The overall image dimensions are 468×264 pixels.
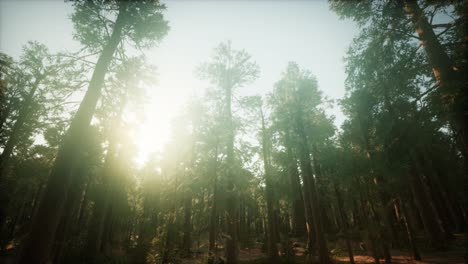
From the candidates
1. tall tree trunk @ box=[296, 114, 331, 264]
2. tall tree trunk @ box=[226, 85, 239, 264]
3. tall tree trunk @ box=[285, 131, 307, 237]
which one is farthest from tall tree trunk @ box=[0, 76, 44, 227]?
tall tree trunk @ box=[285, 131, 307, 237]

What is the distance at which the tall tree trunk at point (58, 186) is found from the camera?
18.8ft

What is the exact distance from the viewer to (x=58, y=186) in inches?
249

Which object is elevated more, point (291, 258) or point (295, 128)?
point (295, 128)

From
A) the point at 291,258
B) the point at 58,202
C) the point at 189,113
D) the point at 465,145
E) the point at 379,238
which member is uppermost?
the point at 189,113

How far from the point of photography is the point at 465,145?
6.40m

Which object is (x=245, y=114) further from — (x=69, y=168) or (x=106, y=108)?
(x=69, y=168)

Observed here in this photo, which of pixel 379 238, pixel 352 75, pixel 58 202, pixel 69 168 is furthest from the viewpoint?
pixel 379 238

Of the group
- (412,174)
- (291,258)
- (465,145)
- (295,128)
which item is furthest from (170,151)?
(412,174)

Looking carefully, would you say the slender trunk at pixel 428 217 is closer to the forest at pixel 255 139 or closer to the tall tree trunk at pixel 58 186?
the forest at pixel 255 139

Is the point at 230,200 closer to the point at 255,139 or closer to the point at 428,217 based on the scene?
the point at 255,139

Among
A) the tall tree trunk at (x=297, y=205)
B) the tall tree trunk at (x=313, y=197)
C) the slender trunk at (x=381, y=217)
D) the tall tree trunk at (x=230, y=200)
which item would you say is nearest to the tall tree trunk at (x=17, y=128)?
the tall tree trunk at (x=230, y=200)

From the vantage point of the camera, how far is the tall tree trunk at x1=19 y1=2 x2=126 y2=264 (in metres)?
5.73

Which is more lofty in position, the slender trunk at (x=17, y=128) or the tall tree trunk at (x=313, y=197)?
the slender trunk at (x=17, y=128)

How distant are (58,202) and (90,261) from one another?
6.69 m
